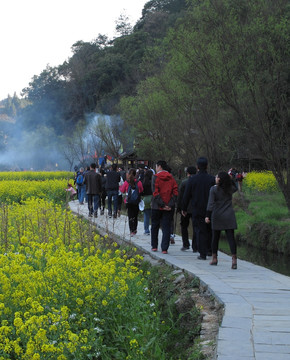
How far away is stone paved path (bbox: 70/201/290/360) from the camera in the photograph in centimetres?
489

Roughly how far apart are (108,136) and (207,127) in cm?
3359

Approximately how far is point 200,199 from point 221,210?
0.96 m

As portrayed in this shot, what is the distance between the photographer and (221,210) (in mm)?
9719

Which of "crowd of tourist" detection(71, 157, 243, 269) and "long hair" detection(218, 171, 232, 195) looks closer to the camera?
"long hair" detection(218, 171, 232, 195)

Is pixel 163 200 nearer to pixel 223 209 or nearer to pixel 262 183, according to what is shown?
pixel 223 209

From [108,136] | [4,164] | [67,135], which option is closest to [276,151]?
[108,136]

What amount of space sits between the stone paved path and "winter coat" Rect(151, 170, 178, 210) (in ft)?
3.19

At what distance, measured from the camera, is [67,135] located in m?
89.8

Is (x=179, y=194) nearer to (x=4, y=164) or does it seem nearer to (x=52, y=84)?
(x=52, y=84)

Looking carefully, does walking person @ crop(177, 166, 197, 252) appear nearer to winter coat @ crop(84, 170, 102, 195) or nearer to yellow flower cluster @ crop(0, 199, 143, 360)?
yellow flower cluster @ crop(0, 199, 143, 360)

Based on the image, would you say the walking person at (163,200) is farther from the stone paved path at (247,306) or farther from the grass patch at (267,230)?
the grass patch at (267,230)

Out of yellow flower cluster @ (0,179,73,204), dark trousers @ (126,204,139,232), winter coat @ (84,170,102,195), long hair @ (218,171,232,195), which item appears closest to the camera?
long hair @ (218,171,232,195)

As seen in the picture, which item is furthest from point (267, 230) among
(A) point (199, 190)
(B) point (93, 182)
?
(A) point (199, 190)

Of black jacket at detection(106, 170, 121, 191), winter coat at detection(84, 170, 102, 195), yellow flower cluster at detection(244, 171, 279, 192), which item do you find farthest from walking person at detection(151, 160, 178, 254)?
yellow flower cluster at detection(244, 171, 279, 192)
